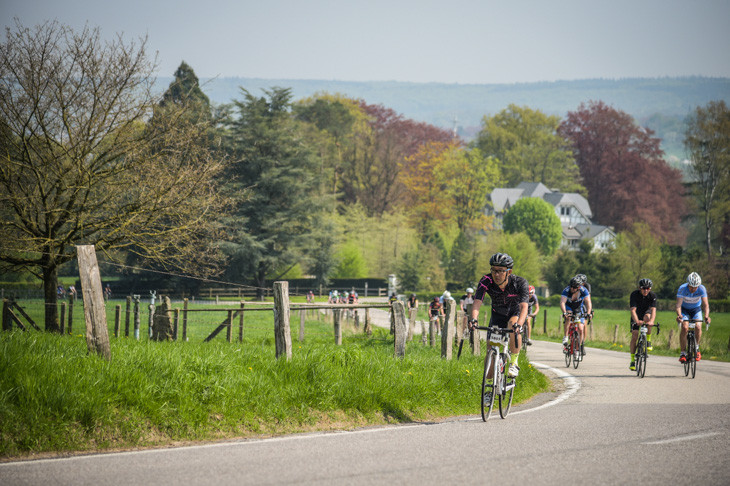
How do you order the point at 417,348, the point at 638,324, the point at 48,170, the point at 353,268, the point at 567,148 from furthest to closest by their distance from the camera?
the point at 567,148
the point at 353,268
the point at 48,170
the point at 417,348
the point at 638,324

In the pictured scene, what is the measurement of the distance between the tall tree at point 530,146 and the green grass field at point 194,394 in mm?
96121

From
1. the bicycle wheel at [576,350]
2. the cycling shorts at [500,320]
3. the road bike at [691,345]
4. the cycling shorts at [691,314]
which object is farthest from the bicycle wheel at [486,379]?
the bicycle wheel at [576,350]

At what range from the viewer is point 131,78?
2212cm

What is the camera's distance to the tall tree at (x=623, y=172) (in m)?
96.6

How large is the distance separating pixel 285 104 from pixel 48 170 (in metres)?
43.4

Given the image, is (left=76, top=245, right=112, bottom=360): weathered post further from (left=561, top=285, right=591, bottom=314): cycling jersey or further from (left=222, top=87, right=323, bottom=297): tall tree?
(left=222, top=87, right=323, bottom=297): tall tree

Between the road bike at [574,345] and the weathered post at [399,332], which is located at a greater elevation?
the weathered post at [399,332]

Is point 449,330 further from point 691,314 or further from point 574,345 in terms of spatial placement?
point 574,345

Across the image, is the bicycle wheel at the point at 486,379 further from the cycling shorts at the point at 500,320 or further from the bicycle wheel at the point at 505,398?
the cycling shorts at the point at 500,320

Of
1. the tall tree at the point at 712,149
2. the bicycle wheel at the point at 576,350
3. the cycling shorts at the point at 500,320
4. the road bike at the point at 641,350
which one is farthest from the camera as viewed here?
the tall tree at the point at 712,149

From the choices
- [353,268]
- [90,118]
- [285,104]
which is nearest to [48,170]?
[90,118]

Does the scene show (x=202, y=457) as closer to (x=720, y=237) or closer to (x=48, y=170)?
(x=48, y=170)

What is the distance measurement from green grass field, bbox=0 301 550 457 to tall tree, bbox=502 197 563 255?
260ft

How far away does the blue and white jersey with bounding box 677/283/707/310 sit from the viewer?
15.8 m
